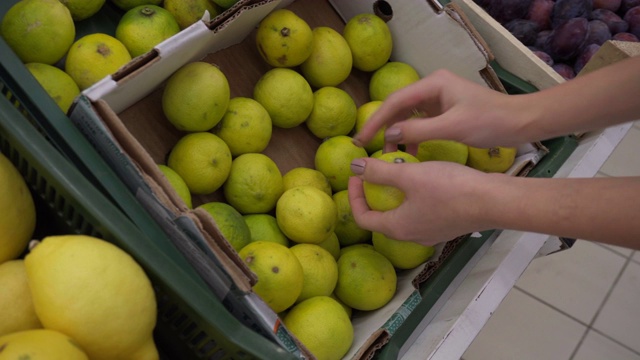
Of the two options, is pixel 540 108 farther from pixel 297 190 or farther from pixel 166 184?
pixel 166 184

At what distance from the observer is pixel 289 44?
129 cm

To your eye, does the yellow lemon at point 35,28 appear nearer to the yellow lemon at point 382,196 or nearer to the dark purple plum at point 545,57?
the yellow lemon at point 382,196

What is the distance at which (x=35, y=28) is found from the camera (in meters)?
1.04

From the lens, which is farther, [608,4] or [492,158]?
[608,4]

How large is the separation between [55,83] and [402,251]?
78 cm

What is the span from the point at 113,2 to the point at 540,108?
3.16 ft

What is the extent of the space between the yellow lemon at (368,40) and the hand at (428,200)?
58cm

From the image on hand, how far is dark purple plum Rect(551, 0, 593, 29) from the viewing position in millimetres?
1850

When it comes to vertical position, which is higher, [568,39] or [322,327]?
[568,39]

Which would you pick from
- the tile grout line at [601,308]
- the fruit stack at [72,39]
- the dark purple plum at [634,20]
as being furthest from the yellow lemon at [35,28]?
the tile grout line at [601,308]

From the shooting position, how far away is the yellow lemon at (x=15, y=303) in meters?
0.68

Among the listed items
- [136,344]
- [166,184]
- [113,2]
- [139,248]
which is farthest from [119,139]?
[113,2]

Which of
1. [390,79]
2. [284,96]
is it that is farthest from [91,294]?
[390,79]

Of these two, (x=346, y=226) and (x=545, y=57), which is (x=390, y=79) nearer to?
(x=346, y=226)
